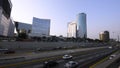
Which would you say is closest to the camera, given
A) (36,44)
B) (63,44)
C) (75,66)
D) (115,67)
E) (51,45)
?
(75,66)

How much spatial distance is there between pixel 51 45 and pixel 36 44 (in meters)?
15.9

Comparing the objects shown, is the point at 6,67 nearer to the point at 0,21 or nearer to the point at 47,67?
the point at 47,67

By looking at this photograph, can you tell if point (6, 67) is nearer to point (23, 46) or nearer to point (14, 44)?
point (14, 44)

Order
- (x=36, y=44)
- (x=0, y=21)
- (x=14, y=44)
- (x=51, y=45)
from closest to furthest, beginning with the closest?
(x=14, y=44) < (x=36, y=44) < (x=51, y=45) < (x=0, y=21)

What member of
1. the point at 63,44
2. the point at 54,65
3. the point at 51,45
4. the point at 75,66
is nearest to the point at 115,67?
the point at 75,66

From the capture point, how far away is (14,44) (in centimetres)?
6575

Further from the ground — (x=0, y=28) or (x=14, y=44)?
(x=0, y=28)

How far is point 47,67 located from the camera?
28422 millimetres

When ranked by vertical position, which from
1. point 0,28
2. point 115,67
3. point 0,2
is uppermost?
point 0,2

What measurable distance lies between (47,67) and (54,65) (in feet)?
7.84

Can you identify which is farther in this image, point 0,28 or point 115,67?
point 0,28

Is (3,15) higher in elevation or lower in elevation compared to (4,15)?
lower

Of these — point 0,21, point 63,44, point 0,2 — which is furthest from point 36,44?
point 0,2

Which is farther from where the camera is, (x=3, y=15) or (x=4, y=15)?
(x=4, y=15)
